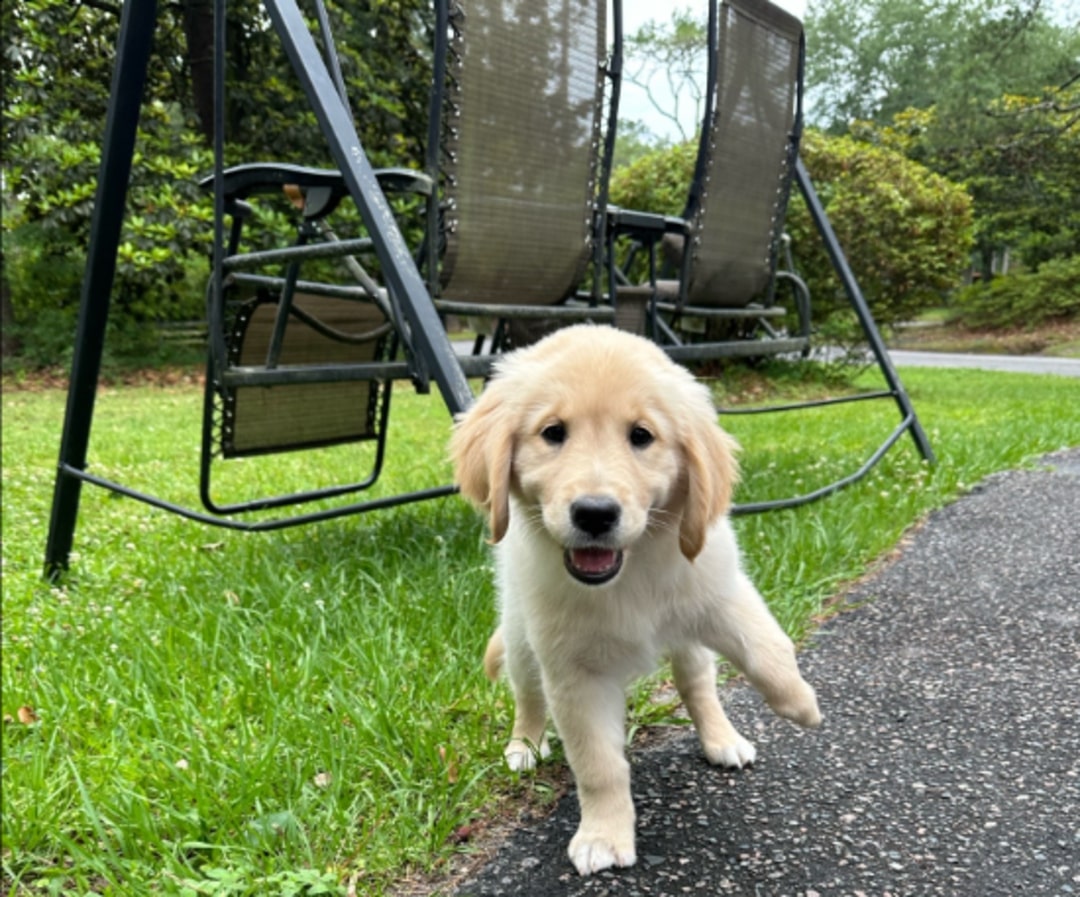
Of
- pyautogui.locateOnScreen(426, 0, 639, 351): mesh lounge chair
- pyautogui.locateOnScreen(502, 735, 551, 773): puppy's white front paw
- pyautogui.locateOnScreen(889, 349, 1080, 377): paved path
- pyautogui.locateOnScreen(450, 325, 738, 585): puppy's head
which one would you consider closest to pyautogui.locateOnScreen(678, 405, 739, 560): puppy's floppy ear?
pyautogui.locateOnScreen(450, 325, 738, 585): puppy's head

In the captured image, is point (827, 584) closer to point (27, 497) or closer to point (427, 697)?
point (427, 697)

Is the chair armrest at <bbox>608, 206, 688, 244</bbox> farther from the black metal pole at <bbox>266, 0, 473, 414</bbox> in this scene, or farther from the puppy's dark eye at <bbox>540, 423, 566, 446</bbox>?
the puppy's dark eye at <bbox>540, 423, 566, 446</bbox>

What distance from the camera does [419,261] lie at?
10.5 feet

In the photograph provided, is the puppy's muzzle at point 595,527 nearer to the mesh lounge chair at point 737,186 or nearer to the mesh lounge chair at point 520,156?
the mesh lounge chair at point 520,156

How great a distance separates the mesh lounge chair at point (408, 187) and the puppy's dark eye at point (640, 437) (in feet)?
2.01

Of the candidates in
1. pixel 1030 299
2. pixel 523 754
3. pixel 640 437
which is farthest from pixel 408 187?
pixel 1030 299

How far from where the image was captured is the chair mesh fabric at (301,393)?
3598 mm

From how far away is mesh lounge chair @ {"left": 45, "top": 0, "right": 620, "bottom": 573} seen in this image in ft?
8.23

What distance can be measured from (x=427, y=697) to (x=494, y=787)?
37 cm

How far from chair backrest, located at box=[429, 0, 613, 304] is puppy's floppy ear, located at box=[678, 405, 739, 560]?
1295 mm

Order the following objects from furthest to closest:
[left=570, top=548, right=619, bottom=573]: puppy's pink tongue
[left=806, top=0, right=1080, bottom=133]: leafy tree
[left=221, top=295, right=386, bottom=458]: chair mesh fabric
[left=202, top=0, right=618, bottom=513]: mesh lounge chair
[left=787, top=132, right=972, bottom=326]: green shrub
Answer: [left=806, top=0, right=1080, bottom=133]: leafy tree → [left=787, top=132, right=972, bottom=326]: green shrub → [left=221, top=295, right=386, bottom=458]: chair mesh fabric → [left=202, top=0, right=618, bottom=513]: mesh lounge chair → [left=570, top=548, right=619, bottom=573]: puppy's pink tongue

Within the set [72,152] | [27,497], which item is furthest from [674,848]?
[72,152]

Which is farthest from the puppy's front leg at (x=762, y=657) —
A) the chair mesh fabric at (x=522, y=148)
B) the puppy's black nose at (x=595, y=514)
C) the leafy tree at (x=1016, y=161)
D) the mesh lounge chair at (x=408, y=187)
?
the leafy tree at (x=1016, y=161)

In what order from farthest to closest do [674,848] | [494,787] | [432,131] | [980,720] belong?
[432,131], [980,720], [494,787], [674,848]
